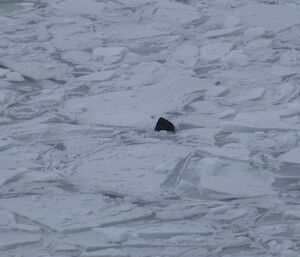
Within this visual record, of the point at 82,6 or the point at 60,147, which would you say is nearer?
the point at 60,147

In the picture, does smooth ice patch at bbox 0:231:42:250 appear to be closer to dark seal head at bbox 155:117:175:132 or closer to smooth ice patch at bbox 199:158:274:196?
smooth ice patch at bbox 199:158:274:196

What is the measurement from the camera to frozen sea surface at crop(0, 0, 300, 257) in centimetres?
246

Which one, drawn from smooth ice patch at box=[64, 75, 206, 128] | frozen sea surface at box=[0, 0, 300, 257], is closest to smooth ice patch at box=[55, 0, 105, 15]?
frozen sea surface at box=[0, 0, 300, 257]

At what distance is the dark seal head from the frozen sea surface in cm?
2

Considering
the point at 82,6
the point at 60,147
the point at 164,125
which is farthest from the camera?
the point at 82,6

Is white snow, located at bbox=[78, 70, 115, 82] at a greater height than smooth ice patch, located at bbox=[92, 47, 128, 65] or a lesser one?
lesser

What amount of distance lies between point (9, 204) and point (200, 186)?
22.6 inches

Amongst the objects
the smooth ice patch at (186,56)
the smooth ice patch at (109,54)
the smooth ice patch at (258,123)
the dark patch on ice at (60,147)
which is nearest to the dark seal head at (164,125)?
the smooth ice patch at (258,123)

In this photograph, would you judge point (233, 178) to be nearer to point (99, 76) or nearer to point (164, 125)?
point (164, 125)

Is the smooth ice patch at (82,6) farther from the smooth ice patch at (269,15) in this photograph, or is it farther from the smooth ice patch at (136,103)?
the smooth ice patch at (136,103)

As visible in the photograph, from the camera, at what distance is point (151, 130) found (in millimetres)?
3240

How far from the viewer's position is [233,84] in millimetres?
3639

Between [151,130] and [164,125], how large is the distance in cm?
6

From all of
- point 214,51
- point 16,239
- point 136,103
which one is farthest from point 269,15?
point 16,239
